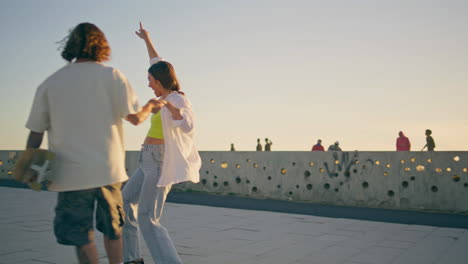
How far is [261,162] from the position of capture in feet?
40.3

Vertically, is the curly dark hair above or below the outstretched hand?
below

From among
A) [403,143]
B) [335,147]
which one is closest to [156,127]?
[403,143]

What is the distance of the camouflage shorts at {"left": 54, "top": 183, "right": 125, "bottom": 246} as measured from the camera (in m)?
2.68

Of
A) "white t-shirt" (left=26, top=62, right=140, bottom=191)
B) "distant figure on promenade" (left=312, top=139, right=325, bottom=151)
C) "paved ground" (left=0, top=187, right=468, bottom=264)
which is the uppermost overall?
"distant figure on promenade" (left=312, top=139, right=325, bottom=151)

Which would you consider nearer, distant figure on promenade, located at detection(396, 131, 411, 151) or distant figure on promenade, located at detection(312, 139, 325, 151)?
distant figure on promenade, located at detection(396, 131, 411, 151)

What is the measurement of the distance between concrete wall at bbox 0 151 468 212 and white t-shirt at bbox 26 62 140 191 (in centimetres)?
865

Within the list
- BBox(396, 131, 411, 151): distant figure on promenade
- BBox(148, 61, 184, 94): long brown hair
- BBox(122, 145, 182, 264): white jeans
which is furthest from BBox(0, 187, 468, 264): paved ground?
BBox(396, 131, 411, 151): distant figure on promenade

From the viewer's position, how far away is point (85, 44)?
277cm

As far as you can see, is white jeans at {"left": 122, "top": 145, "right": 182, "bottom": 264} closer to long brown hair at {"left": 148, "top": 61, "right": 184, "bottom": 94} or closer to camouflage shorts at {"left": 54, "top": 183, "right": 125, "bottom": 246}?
long brown hair at {"left": 148, "top": 61, "right": 184, "bottom": 94}

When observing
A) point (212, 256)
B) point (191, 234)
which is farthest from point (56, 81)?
point (191, 234)

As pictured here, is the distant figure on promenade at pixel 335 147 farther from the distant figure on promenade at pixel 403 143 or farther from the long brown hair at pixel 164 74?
the long brown hair at pixel 164 74

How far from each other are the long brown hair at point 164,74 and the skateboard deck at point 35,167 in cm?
131

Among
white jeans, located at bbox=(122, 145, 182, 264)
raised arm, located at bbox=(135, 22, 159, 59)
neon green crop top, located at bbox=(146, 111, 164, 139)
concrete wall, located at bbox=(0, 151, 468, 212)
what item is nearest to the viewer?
white jeans, located at bbox=(122, 145, 182, 264)

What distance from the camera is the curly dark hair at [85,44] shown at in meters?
2.77
